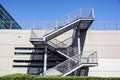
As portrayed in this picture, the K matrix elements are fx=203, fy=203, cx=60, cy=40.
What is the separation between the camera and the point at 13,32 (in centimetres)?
2498

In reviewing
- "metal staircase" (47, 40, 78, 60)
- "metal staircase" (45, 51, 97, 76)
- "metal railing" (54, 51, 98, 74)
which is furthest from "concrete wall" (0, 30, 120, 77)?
"metal staircase" (45, 51, 97, 76)

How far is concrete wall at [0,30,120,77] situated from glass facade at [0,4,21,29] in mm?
2722

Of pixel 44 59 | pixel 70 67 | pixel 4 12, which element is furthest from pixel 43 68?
pixel 4 12

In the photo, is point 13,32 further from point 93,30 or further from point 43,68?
point 93,30

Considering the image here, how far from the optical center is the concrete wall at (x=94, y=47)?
23391mm

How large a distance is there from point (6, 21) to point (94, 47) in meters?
12.6

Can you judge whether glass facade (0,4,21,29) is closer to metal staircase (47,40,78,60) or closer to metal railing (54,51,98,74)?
metal staircase (47,40,78,60)

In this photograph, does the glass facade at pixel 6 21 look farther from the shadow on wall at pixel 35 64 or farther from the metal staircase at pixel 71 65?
the metal staircase at pixel 71 65

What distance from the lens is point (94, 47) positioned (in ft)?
79.2

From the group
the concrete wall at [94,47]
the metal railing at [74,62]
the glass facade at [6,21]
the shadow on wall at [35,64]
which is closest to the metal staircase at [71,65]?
the metal railing at [74,62]

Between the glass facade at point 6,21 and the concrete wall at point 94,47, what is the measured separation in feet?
8.93

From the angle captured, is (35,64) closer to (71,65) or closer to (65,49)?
(65,49)

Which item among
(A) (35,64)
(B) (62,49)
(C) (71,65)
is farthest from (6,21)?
(C) (71,65)

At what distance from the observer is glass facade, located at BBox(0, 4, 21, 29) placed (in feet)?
90.6
